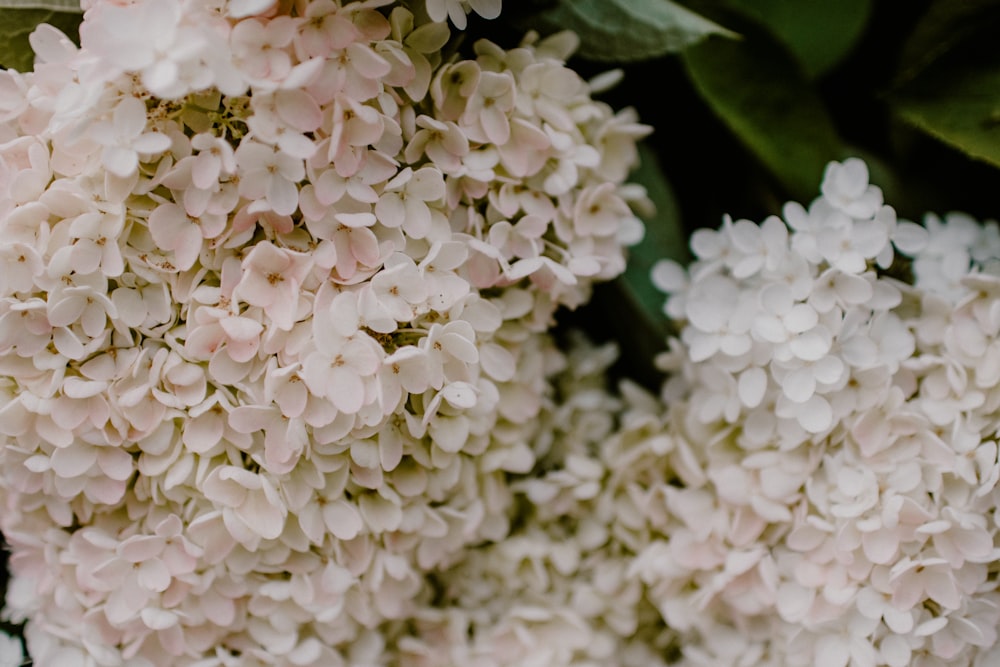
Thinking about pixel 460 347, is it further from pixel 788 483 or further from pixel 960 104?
pixel 960 104

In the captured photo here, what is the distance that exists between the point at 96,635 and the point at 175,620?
0.06 m

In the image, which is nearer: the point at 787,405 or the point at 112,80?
the point at 112,80

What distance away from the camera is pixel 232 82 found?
492 mm

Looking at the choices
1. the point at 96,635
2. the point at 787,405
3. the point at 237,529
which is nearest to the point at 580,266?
the point at 787,405

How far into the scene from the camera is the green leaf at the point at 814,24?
0.78 m

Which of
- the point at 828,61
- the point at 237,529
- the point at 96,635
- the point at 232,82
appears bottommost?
the point at 96,635

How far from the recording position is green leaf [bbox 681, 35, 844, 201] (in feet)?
2.38

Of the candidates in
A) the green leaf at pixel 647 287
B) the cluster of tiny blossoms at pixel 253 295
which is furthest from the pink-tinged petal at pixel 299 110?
the green leaf at pixel 647 287

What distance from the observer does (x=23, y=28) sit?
0.62 metres

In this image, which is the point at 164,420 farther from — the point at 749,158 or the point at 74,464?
the point at 749,158

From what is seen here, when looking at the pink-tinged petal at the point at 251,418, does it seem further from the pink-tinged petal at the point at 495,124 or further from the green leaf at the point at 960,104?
the green leaf at the point at 960,104

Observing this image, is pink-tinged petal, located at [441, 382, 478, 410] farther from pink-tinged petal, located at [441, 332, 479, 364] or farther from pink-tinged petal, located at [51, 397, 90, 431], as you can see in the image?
pink-tinged petal, located at [51, 397, 90, 431]

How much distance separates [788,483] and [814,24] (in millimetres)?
371

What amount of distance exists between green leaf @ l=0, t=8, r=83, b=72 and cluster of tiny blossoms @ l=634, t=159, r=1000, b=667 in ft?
1.39
